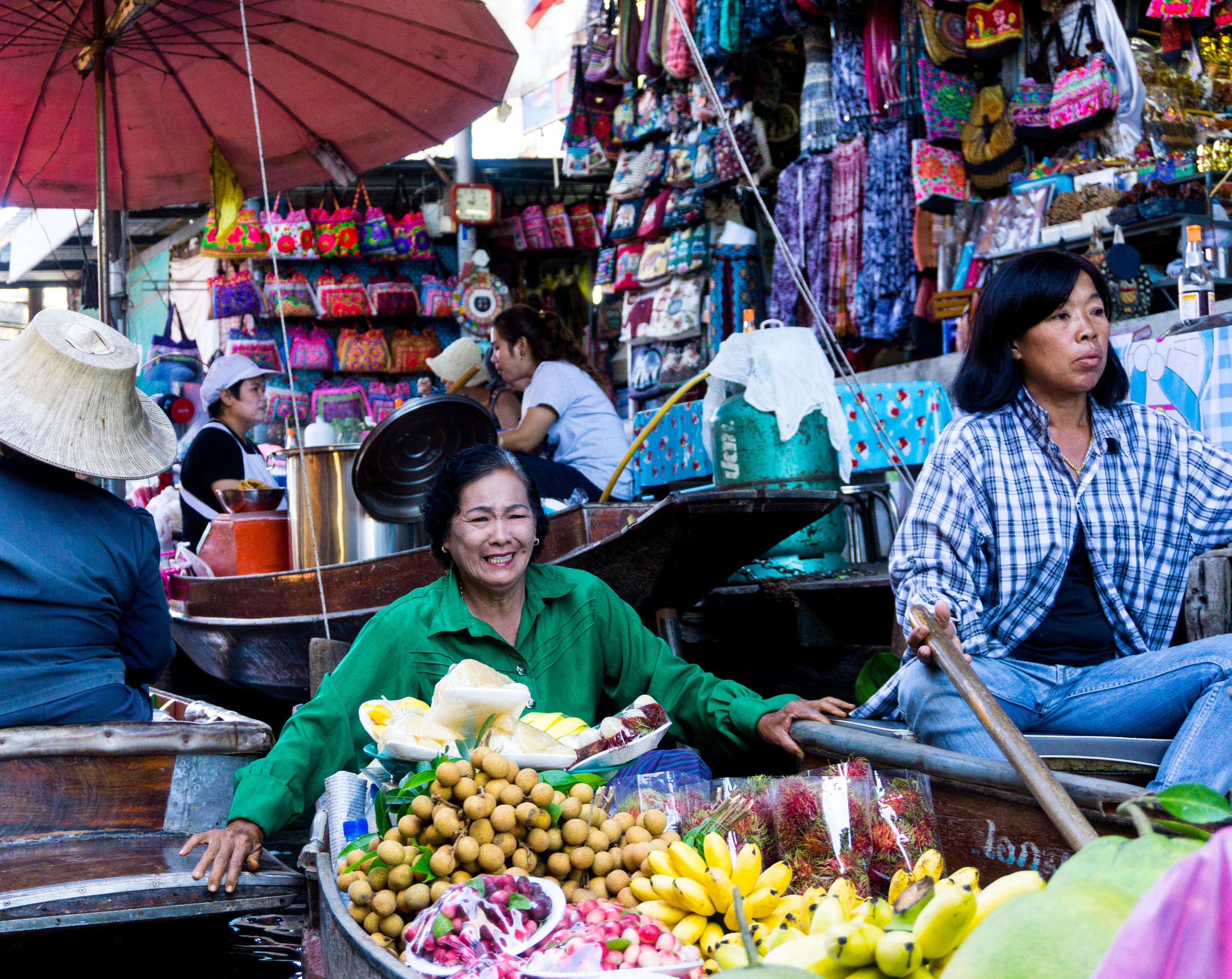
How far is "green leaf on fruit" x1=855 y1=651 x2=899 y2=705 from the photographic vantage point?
137 inches

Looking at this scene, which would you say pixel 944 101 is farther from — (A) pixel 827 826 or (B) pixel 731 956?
(B) pixel 731 956

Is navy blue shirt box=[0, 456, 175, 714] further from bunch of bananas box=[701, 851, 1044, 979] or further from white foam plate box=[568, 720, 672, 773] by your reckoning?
bunch of bananas box=[701, 851, 1044, 979]

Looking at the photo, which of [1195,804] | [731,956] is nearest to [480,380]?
[731,956]

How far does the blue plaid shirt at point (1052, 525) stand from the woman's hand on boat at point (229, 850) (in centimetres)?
143

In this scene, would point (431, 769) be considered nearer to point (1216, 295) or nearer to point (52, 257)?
point (1216, 295)

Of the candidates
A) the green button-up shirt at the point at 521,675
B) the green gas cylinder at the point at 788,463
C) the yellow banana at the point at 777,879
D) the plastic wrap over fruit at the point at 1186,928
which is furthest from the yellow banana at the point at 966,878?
the green gas cylinder at the point at 788,463

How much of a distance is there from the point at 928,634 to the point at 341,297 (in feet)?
30.3

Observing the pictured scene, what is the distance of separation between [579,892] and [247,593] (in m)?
4.05

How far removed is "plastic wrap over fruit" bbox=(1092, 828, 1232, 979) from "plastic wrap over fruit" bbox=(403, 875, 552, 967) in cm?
107

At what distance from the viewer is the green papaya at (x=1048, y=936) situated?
2.28 feet

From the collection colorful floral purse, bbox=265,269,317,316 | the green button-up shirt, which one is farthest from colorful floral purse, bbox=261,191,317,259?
the green button-up shirt

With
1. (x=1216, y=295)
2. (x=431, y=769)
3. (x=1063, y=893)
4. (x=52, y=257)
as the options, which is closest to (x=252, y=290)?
(x=52, y=257)

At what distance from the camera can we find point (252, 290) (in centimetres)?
1127

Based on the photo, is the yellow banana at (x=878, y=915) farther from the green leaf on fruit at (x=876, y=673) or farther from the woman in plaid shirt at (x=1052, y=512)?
the green leaf on fruit at (x=876, y=673)
